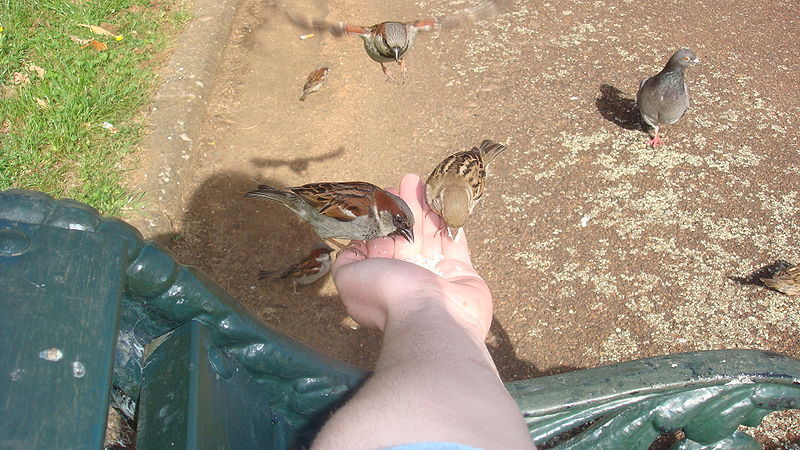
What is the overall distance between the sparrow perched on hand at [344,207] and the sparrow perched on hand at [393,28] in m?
1.23

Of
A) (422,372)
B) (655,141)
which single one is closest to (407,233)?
(422,372)

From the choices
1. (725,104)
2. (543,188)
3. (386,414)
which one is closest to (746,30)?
(725,104)

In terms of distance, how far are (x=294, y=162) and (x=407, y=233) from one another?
7.60 ft

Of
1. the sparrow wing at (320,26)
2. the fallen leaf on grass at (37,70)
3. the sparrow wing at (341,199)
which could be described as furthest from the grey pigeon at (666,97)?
the fallen leaf on grass at (37,70)

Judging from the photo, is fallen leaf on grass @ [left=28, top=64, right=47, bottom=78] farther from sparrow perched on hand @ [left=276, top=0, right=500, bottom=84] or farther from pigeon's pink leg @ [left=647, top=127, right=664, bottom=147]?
pigeon's pink leg @ [left=647, top=127, right=664, bottom=147]

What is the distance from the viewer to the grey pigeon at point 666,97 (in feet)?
17.0

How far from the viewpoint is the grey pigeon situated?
517 cm

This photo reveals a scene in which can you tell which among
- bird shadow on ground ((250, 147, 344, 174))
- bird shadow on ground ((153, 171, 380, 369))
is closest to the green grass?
bird shadow on ground ((153, 171, 380, 369))

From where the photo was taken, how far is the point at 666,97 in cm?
517

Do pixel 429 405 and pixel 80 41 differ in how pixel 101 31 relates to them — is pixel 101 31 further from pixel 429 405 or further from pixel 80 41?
pixel 429 405

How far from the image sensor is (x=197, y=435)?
3.70ft

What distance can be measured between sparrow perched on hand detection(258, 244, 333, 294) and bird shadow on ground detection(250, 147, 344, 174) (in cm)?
96

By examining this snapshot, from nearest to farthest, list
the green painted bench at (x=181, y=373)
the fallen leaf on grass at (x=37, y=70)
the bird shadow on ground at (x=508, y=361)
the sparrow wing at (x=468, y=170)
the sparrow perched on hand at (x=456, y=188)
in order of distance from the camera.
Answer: the green painted bench at (x=181, y=373) → the sparrow perched on hand at (x=456, y=188) → the bird shadow on ground at (x=508, y=361) → the sparrow wing at (x=468, y=170) → the fallen leaf on grass at (x=37, y=70)

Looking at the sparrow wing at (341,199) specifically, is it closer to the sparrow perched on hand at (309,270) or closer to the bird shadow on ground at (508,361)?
the sparrow perched on hand at (309,270)
